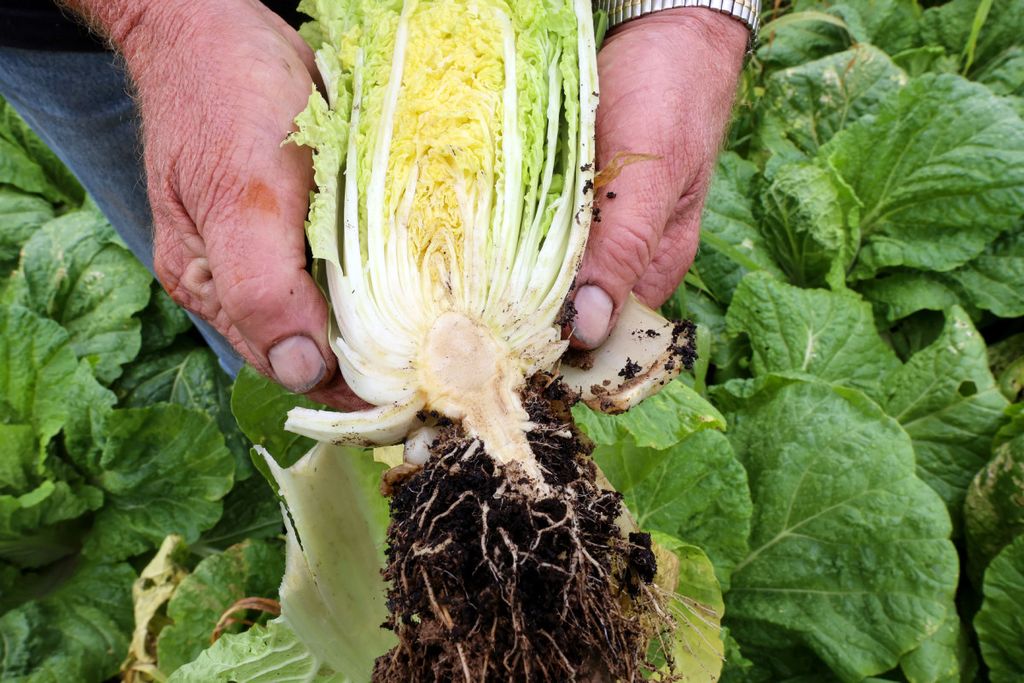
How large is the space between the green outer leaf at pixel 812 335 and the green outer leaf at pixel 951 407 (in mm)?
155

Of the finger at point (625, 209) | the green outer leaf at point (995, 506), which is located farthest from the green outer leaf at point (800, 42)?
the finger at point (625, 209)

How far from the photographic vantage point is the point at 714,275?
14.2ft

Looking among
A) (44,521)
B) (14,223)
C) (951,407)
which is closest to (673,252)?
(951,407)

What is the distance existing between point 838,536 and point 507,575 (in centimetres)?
190

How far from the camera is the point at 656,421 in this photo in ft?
8.98

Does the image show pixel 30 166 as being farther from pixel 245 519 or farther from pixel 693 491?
pixel 693 491

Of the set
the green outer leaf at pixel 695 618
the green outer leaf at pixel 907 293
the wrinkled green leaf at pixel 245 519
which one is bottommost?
the wrinkled green leaf at pixel 245 519

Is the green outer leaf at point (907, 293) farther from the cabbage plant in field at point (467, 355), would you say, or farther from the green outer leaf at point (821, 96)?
the cabbage plant in field at point (467, 355)

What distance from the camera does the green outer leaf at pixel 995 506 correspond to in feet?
9.96

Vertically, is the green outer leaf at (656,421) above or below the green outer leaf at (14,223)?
above

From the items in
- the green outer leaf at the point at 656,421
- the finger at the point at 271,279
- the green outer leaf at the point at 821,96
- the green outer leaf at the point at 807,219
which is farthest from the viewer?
the green outer leaf at the point at 821,96

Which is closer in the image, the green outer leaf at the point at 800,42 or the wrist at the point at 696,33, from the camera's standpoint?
the wrist at the point at 696,33

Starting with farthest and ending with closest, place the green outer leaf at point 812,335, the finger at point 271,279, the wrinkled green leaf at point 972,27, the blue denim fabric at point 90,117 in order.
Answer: the wrinkled green leaf at point 972,27, the green outer leaf at point 812,335, the blue denim fabric at point 90,117, the finger at point 271,279

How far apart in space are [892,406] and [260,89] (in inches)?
→ 124
